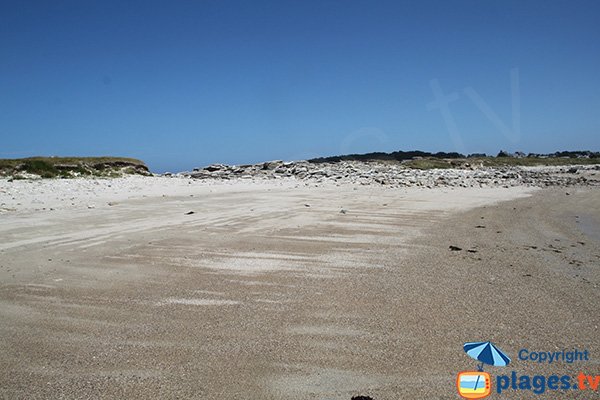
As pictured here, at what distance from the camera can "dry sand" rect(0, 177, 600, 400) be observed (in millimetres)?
2473

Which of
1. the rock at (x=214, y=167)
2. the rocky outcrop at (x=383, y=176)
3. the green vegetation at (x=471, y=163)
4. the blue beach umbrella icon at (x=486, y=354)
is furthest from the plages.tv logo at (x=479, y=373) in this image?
the green vegetation at (x=471, y=163)

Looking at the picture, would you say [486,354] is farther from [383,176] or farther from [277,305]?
[383,176]

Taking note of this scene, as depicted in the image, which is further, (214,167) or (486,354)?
(214,167)

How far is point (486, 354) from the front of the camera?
2.72 metres

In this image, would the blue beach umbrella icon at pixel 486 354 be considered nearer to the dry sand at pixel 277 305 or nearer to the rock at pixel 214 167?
the dry sand at pixel 277 305

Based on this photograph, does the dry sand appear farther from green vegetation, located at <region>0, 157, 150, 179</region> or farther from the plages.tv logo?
green vegetation, located at <region>0, 157, 150, 179</region>

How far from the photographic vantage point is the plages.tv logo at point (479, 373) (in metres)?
2.33

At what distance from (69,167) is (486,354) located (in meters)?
20.4

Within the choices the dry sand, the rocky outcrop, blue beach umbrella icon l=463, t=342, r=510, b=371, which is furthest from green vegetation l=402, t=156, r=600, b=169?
blue beach umbrella icon l=463, t=342, r=510, b=371

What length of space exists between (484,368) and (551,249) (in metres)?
4.13

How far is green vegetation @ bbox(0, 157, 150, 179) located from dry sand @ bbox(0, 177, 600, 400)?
11.2 metres

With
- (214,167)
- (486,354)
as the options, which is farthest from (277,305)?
(214,167)

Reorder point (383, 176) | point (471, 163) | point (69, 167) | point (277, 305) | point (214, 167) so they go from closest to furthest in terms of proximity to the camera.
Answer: point (277, 305), point (69, 167), point (383, 176), point (214, 167), point (471, 163)

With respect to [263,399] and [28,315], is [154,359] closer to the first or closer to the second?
[263,399]
